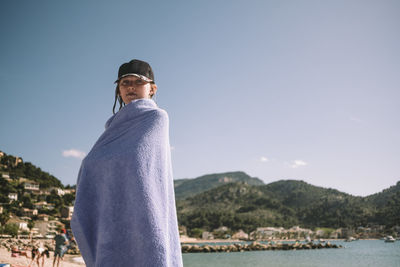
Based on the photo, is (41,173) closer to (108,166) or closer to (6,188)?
(6,188)

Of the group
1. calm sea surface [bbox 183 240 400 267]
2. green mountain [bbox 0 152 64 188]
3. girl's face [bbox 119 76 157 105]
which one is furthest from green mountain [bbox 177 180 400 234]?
girl's face [bbox 119 76 157 105]

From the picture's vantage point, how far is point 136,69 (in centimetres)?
155

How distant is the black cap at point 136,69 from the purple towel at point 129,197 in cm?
21

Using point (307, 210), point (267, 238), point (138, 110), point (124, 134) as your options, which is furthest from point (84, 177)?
point (307, 210)

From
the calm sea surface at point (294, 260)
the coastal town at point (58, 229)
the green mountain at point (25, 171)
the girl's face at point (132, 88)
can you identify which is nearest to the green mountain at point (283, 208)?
the coastal town at point (58, 229)

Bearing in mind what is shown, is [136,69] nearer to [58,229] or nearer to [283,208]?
[58,229]

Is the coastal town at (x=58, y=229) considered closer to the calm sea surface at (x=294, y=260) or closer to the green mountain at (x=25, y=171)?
the green mountain at (x=25, y=171)

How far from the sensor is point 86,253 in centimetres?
125

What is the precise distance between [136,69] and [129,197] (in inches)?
25.6

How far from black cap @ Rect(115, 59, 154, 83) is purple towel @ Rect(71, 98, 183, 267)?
21 cm

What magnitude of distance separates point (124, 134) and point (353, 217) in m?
149

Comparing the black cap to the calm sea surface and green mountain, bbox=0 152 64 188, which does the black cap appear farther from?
green mountain, bbox=0 152 64 188

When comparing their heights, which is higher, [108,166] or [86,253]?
[108,166]

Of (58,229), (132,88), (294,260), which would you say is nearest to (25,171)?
(58,229)
